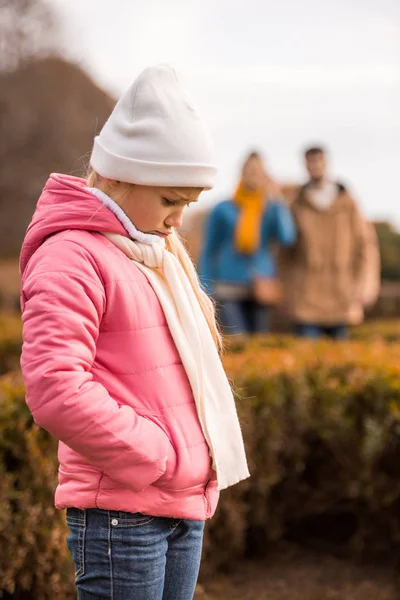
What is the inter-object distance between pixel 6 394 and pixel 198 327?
4.84 feet

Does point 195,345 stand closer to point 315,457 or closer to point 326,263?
point 315,457

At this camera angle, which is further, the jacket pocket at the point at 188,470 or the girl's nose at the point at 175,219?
the girl's nose at the point at 175,219

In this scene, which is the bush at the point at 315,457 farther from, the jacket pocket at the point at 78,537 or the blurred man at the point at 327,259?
the blurred man at the point at 327,259

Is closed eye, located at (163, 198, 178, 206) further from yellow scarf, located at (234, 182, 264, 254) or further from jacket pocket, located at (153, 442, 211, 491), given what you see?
yellow scarf, located at (234, 182, 264, 254)

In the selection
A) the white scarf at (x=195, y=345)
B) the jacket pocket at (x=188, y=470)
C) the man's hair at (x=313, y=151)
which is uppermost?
the white scarf at (x=195, y=345)

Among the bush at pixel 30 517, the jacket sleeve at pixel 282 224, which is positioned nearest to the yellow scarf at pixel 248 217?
the jacket sleeve at pixel 282 224

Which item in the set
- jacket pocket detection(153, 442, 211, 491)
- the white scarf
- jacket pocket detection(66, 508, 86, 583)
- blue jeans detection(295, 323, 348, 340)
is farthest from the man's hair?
jacket pocket detection(66, 508, 86, 583)

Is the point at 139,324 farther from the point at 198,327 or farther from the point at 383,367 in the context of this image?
the point at 383,367

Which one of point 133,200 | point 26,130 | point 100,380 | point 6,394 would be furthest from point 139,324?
point 26,130

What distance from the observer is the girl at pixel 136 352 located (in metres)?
1.95

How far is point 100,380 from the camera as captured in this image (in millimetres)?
2031

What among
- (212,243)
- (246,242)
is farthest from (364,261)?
(212,243)

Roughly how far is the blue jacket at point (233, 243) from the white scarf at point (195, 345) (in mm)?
5210

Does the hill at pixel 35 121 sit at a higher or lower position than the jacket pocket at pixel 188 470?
lower
